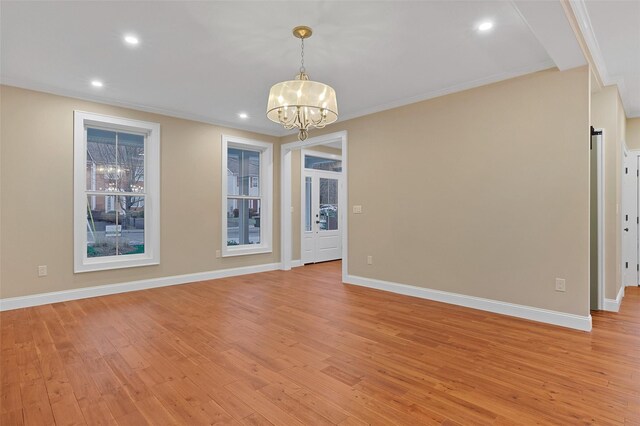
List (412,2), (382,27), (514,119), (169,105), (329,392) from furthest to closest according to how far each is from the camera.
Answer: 1. (169,105)
2. (514,119)
3. (382,27)
4. (412,2)
5. (329,392)

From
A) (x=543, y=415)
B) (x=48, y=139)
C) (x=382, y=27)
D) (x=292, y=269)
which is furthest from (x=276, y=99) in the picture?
(x=292, y=269)

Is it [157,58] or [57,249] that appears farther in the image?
[57,249]

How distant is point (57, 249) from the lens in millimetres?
4379

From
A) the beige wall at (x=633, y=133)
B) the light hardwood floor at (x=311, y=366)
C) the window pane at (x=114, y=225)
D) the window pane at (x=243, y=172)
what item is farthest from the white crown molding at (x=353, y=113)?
the beige wall at (x=633, y=133)

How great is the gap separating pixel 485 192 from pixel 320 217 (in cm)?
425

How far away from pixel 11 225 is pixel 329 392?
431 centimetres

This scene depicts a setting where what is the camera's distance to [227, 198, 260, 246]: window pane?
20.8 feet

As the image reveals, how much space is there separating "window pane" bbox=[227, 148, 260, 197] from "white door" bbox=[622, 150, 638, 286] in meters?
6.09

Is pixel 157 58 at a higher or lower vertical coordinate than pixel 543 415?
higher

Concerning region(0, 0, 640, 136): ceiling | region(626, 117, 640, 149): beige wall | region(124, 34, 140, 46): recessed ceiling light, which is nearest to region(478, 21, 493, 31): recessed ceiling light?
region(0, 0, 640, 136): ceiling

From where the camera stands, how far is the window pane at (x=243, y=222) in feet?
20.8

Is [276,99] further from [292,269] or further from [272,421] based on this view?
[292,269]

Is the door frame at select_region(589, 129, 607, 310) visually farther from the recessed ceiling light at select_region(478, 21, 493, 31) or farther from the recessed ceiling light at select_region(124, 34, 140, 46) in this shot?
the recessed ceiling light at select_region(124, 34, 140, 46)

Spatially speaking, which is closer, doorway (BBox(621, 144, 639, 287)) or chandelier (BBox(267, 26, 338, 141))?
chandelier (BBox(267, 26, 338, 141))
